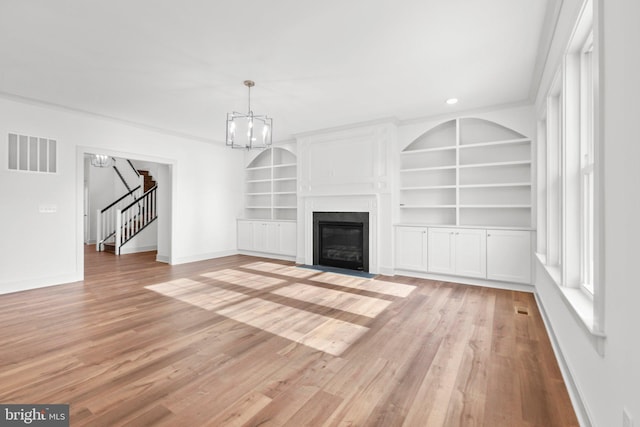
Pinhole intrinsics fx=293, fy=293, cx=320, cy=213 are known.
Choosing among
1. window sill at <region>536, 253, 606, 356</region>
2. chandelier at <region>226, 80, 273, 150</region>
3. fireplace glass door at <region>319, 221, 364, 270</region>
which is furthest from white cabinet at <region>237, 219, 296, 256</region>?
window sill at <region>536, 253, 606, 356</region>

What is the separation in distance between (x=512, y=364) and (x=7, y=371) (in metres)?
3.69

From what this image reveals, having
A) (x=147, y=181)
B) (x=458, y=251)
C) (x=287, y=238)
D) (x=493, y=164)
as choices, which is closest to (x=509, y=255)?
(x=458, y=251)

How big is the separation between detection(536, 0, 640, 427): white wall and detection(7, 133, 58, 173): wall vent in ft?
20.3

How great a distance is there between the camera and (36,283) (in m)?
4.28

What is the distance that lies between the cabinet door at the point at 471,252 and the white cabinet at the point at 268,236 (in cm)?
338

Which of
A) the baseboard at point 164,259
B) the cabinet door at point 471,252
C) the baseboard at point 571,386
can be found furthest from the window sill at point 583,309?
the baseboard at point 164,259

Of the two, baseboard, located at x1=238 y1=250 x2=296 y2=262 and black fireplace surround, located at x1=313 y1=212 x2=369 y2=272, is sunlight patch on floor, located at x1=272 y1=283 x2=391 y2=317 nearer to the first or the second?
black fireplace surround, located at x1=313 y1=212 x2=369 y2=272

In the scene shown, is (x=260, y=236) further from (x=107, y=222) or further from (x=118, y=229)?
(x=107, y=222)

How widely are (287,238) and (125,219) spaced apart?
4.87 m

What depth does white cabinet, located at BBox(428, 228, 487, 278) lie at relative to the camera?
4402mm

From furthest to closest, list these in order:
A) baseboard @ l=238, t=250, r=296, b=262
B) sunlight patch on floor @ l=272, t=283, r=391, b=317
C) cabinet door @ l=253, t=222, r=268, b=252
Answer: cabinet door @ l=253, t=222, r=268, b=252, baseboard @ l=238, t=250, r=296, b=262, sunlight patch on floor @ l=272, t=283, r=391, b=317

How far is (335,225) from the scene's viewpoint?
19.1 ft

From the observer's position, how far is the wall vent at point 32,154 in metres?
4.13

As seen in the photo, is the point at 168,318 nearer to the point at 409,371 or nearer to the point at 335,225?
the point at 409,371
